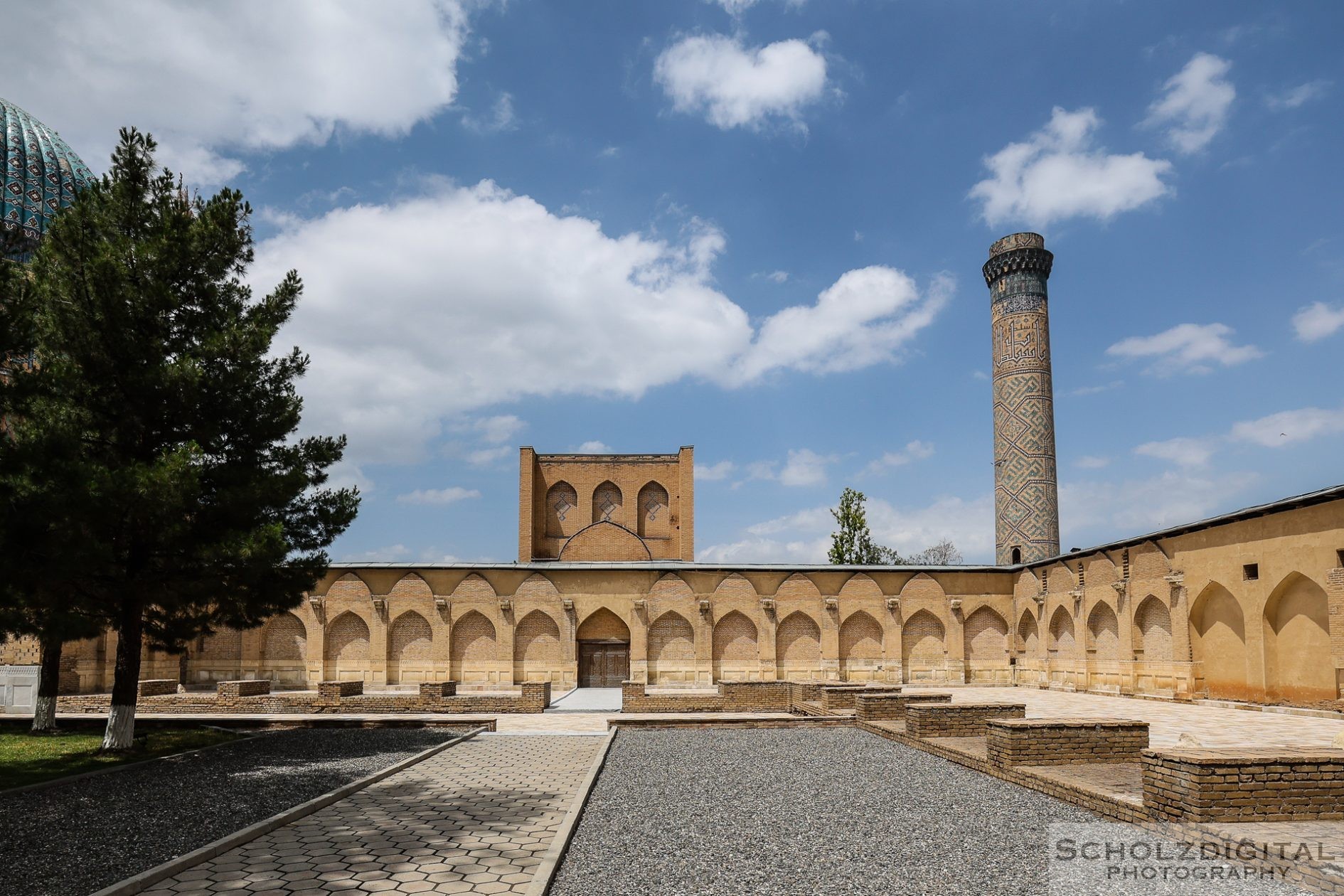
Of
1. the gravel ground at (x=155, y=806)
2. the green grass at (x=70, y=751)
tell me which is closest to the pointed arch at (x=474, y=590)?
the green grass at (x=70, y=751)

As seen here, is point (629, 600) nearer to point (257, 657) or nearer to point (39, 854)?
point (257, 657)

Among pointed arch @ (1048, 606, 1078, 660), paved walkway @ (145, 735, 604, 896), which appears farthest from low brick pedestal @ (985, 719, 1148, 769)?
pointed arch @ (1048, 606, 1078, 660)

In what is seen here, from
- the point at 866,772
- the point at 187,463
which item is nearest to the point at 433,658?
the point at 187,463

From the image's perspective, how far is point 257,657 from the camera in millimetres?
27672

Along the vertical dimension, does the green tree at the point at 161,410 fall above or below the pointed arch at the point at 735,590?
above

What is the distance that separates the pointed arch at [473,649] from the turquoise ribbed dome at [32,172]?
2130cm

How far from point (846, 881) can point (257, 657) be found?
2582cm

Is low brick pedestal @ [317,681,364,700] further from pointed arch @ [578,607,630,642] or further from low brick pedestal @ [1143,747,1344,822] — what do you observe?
low brick pedestal @ [1143,747,1344,822]

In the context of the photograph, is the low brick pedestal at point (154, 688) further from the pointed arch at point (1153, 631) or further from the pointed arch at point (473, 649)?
the pointed arch at point (1153, 631)

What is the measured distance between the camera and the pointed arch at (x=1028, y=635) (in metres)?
28.2

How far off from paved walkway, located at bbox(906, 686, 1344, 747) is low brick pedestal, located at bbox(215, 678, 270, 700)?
52.8 feet

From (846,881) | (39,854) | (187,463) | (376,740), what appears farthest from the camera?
(376,740)

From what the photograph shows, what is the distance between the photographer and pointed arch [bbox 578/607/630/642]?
1125 inches

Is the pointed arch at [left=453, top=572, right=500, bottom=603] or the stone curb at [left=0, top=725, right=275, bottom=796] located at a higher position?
the pointed arch at [left=453, top=572, right=500, bottom=603]
